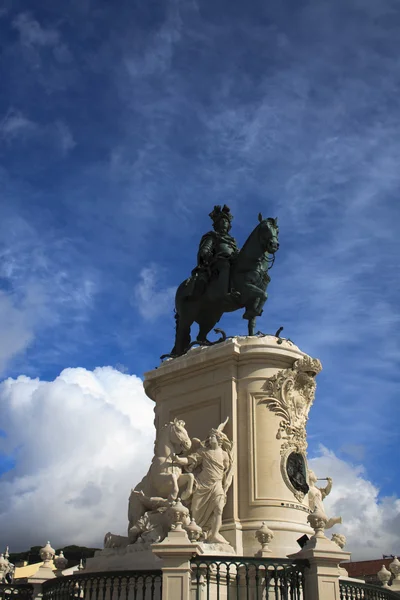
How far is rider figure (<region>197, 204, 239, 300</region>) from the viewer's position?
18.5 metres

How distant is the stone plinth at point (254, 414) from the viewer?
15.1m

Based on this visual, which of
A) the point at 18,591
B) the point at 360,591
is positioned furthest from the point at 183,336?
the point at 360,591

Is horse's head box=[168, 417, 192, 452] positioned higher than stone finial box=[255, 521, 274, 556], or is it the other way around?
horse's head box=[168, 417, 192, 452]

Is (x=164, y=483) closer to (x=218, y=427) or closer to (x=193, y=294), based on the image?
(x=218, y=427)

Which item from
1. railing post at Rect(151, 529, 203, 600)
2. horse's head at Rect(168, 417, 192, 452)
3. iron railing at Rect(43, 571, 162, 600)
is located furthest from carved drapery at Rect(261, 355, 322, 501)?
railing post at Rect(151, 529, 203, 600)

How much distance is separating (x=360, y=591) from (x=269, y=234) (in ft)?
28.6

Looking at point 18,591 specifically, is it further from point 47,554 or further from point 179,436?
point 179,436

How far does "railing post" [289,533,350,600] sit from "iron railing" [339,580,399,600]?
54 cm

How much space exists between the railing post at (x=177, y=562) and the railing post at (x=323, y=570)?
6.10 ft

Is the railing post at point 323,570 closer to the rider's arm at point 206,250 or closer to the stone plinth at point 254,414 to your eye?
the stone plinth at point 254,414

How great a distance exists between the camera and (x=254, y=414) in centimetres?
1606

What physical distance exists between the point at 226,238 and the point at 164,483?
23.4 ft

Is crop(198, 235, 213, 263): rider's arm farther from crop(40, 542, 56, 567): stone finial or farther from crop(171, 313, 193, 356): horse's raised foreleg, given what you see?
crop(40, 542, 56, 567): stone finial

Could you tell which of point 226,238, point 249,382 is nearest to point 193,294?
point 226,238
